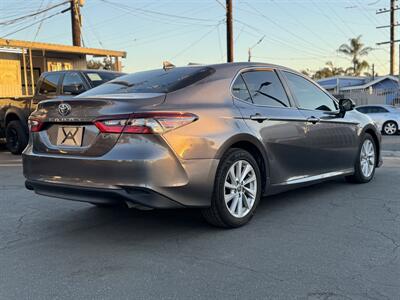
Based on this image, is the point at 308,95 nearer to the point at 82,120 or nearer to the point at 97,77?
the point at 82,120

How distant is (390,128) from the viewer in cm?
1925

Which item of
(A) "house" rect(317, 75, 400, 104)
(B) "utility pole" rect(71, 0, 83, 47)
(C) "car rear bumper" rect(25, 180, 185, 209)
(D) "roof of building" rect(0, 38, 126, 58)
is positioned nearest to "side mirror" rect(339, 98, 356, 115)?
(C) "car rear bumper" rect(25, 180, 185, 209)

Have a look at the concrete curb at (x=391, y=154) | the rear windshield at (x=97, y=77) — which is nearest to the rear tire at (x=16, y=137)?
the rear windshield at (x=97, y=77)

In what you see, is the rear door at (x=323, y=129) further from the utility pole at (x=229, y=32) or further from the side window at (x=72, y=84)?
the utility pole at (x=229, y=32)

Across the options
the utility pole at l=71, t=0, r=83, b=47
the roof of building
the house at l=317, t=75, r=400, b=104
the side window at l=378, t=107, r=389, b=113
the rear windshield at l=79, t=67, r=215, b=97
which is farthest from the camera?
the house at l=317, t=75, r=400, b=104

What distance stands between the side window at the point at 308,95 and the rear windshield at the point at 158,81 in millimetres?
1358

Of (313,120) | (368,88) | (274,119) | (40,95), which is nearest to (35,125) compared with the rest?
(274,119)

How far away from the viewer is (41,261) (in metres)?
3.78

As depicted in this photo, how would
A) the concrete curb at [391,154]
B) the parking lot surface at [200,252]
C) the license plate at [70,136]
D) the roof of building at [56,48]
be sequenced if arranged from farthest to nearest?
the roof of building at [56,48] → the concrete curb at [391,154] → the license plate at [70,136] → the parking lot surface at [200,252]

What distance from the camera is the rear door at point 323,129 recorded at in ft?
18.3

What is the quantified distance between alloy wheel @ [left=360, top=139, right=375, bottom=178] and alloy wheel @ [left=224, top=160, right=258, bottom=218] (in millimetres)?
2678

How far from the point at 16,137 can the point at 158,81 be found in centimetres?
751

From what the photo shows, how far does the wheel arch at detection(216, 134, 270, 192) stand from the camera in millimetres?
4309

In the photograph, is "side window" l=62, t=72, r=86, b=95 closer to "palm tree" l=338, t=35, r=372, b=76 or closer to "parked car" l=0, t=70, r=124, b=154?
"parked car" l=0, t=70, r=124, b=154
